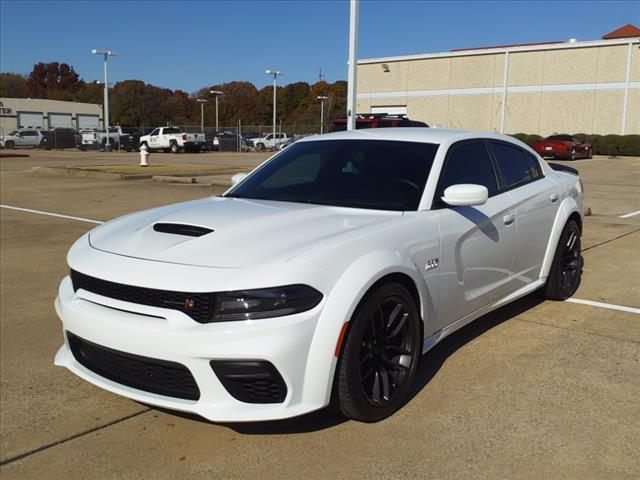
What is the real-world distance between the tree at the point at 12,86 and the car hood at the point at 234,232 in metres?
113

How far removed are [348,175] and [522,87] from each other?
151ft

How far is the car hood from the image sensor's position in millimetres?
3104

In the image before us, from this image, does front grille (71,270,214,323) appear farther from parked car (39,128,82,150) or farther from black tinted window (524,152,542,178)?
parked car (39,128,82,150)

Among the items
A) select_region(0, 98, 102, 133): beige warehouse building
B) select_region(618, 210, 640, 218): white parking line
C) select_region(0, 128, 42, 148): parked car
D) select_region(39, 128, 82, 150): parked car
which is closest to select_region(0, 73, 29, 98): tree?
select_region(0, 98, 102, 133): beige warehouse building

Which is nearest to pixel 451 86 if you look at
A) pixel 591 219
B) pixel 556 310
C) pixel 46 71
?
pixel 591 219

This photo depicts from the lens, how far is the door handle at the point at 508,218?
14.7 ft

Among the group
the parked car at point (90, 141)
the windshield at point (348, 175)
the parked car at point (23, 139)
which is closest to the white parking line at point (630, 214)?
the windshield at point (348, 175)

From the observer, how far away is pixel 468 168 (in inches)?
176

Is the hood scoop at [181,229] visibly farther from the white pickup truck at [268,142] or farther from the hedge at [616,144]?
the white pickup truck at [268,142]

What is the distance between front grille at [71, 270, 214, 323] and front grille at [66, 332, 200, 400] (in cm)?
25

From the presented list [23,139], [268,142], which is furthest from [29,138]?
[268,142]

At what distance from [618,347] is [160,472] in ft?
10.5

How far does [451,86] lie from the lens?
50.0m

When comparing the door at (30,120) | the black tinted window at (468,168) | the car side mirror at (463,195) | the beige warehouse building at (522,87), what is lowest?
the car side mirror at (463,195)
